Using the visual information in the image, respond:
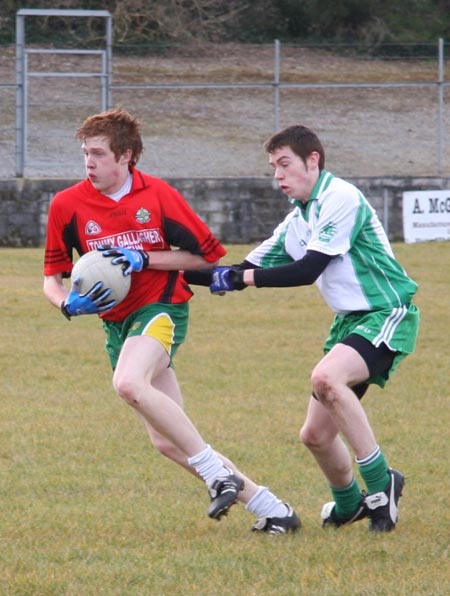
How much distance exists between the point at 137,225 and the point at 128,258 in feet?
0.87

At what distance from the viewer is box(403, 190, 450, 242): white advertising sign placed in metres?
20.5

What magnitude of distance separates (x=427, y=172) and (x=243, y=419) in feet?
59.3

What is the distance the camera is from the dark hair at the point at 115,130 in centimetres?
563

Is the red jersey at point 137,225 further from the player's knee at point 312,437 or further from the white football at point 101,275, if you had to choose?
the player's knee at point 312,437

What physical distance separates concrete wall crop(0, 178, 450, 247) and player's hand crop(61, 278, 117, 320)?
546 inches

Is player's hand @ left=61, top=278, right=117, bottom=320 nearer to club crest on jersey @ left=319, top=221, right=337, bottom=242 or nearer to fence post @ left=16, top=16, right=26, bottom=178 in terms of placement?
club crest on jersey @ left=319, top=221, right=337, bottom=242

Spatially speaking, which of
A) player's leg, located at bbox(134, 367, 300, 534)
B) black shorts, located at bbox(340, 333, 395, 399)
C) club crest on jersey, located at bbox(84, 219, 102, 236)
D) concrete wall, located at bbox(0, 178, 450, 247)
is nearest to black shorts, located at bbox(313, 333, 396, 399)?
black shorts, located at bbox(340, 333, 395, 399)

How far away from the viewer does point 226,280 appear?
565cm

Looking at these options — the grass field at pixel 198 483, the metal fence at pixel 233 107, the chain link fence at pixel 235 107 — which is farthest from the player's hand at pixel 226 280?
the chain link fence at pixel 235 107

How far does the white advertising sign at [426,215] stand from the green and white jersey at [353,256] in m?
15.0

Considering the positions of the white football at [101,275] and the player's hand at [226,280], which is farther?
the player's hand at [226,280]

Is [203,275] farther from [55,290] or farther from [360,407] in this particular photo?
[360,407]

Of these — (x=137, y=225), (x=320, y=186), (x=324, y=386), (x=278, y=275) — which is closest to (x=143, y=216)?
(x=137, y=225)

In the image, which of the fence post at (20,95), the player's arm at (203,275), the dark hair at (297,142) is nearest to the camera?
the dark hair at (297,142)
